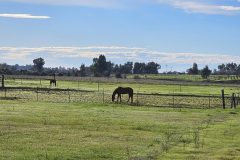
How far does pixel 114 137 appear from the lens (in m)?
27.2

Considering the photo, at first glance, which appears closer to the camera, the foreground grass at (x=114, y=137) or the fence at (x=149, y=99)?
the foreground grass at (x=114, y=137)

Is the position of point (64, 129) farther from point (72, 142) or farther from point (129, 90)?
point (129, 90)

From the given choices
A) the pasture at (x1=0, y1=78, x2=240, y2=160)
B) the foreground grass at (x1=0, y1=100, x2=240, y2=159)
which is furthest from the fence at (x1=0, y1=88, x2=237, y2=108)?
the foreground grass at (x1=0, y1=100, x2=240, y2=159)

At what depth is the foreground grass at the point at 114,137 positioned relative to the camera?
21734mm

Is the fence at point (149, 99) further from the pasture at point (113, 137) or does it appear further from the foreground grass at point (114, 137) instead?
the foreground grass at point (114, 137)

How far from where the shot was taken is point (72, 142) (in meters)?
24.8

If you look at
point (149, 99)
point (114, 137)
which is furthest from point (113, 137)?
point (149, 99)

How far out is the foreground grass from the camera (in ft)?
71.3

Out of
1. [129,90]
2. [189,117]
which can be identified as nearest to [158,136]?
[189,117]

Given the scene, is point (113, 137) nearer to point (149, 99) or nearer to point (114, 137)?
point (114, 137)

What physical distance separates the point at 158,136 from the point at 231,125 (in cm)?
809

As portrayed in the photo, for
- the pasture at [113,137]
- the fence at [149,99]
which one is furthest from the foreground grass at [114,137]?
the fence at [149,99]

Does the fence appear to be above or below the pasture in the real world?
above

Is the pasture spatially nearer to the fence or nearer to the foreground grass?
the foreground grass
